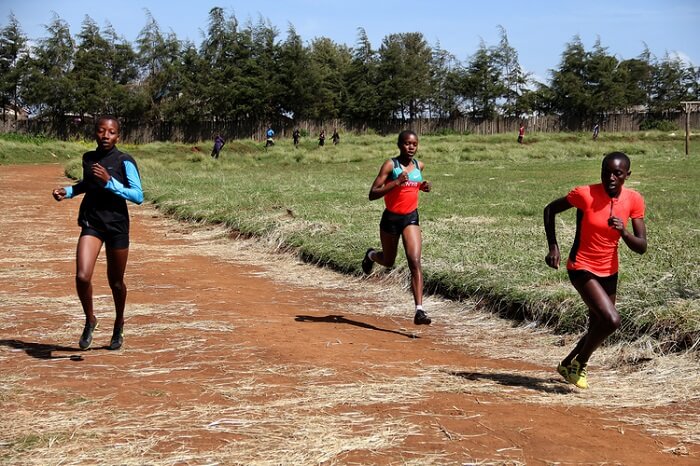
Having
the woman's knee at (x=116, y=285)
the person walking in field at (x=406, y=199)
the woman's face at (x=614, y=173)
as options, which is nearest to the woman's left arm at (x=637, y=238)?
the woman's face at (x=614, y=173)

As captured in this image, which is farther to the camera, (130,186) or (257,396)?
(130,186)

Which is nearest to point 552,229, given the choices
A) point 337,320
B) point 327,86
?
point 337,320

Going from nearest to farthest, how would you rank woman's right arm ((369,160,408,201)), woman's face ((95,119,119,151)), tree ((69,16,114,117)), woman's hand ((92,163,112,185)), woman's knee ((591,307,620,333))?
woman's knee ((591,307,620,333)), woman's hand ((92,163,112,185)), woman's face ((95,119,119,151)), woman's right arm ((369,160,408,201)), tree ((69,16,114,117))

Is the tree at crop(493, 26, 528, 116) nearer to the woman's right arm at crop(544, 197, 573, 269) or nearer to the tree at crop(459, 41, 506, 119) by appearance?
the tree at crop(459, 41, 506, 119)

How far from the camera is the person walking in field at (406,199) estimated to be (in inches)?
331

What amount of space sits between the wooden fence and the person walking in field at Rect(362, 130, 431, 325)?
184 feet

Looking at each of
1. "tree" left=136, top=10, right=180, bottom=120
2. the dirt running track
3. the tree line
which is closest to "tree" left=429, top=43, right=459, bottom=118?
the tree line

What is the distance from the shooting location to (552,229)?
20.7 feet

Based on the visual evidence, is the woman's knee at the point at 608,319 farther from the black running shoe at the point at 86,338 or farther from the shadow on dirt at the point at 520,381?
the black running shoe at the point at 86,338

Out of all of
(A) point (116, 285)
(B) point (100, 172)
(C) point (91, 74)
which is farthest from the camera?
(C) point (91, 74)

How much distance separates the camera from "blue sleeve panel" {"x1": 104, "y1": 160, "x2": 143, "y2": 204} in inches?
271

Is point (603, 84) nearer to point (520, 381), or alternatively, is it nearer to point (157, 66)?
point (157, 66)

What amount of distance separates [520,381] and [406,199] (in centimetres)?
266

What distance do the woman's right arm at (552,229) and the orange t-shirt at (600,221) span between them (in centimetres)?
15
